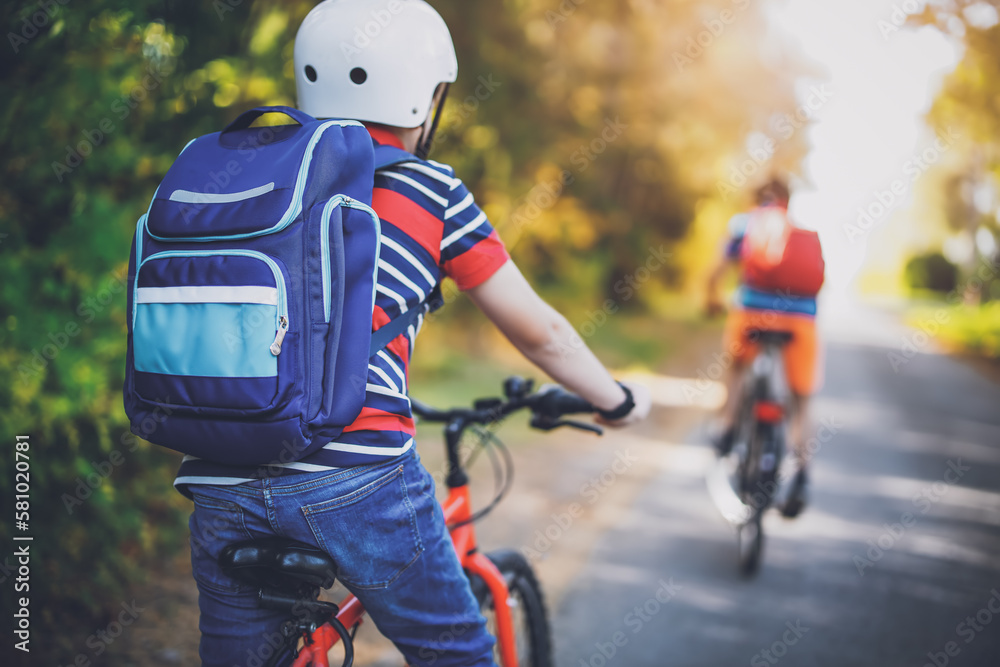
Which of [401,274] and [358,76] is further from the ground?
[358,76]

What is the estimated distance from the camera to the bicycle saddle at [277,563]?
4.77ft

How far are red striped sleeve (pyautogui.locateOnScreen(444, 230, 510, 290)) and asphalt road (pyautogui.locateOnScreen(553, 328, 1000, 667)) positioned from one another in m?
2.32

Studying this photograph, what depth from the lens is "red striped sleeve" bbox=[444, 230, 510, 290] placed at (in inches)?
62.6

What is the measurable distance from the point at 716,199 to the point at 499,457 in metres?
12.6

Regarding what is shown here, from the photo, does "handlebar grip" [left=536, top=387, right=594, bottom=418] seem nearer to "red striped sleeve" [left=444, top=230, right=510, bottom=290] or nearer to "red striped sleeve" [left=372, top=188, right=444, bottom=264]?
"red striped sleeve" [left=444, top=230, right=510, bottom=290]

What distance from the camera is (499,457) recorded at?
21.0ft

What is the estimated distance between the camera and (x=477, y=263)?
1.59 metres

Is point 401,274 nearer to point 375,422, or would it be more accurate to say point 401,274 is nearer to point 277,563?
point 375,422

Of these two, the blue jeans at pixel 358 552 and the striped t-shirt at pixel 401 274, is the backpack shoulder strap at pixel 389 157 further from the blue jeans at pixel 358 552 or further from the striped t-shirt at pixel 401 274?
the blue jeans at pixel 358 552

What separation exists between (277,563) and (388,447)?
1.00ft

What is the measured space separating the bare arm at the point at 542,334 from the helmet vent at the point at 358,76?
534mm

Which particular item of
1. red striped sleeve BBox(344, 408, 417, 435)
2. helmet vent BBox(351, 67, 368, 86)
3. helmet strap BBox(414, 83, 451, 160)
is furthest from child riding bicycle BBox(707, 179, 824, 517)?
red striped sleeve BBox(344, 408, 417, 435)

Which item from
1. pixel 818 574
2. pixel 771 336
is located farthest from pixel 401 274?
pixel 818 574

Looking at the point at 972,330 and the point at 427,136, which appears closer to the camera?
the point at 427,136
